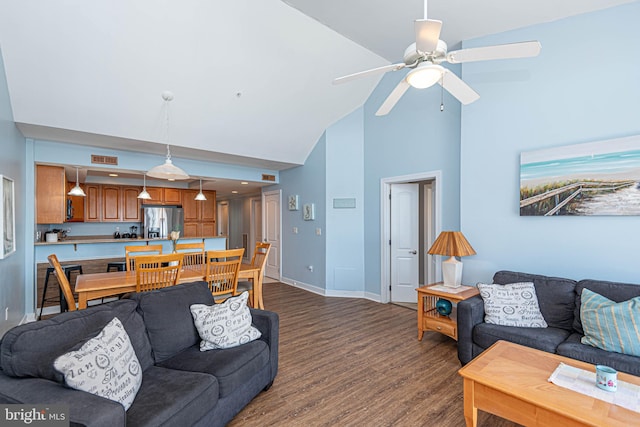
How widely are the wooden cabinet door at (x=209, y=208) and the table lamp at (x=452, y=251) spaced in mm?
6686

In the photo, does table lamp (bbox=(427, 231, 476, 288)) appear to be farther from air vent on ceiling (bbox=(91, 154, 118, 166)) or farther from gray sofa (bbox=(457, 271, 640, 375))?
air vent on ceiling (bbox=(91, 154, 118, 166))

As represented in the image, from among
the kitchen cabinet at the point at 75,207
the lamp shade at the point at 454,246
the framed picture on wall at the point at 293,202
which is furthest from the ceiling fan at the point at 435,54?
the kitchen cabinet at the point at 75,207

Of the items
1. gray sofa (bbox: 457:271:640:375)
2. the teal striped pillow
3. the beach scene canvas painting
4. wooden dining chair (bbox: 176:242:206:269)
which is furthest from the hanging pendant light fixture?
the teal striped pillow

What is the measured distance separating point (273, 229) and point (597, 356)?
5883 millimetres

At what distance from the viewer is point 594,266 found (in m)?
2.85

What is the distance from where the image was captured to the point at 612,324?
221 centimetres

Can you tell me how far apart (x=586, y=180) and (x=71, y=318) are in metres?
4.21

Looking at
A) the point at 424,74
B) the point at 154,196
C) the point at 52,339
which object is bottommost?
the point at 52,339

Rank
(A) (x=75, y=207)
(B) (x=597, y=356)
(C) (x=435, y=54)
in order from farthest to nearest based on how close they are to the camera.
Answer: (A) (x=75, y=207)
(B) (x=597, y=356)
(C) (x=435, y=54)

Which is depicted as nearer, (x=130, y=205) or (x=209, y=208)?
(x=130, y=205)

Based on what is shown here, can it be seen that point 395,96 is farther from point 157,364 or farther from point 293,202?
point 293,202

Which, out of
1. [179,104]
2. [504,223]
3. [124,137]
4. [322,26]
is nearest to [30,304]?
[124,137]

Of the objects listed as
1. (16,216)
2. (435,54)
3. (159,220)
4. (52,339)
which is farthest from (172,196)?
(435,54)

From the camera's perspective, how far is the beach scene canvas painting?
266 centimetres
